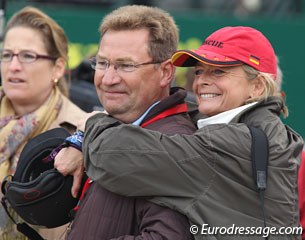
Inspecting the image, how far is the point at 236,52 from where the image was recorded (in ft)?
9.57

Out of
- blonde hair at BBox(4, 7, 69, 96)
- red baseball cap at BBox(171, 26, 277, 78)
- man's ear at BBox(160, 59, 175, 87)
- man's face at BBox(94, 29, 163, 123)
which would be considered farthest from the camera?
blonde hair at BBox(4, 7, 69, 96)

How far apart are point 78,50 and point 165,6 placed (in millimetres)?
1622

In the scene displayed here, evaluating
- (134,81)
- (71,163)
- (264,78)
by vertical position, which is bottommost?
(71,163)

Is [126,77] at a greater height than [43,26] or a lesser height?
greater

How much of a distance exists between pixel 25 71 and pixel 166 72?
1265 mm

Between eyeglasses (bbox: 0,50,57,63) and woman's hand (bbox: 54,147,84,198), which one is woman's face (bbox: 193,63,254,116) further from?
eyeglasses (bbox: 0,50,57,63)

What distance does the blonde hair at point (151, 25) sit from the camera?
3.11m

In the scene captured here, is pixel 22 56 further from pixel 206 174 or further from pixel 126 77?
pixel 206 174

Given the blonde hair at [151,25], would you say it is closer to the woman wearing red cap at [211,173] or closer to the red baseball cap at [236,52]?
the red baseball cap at [236,52]

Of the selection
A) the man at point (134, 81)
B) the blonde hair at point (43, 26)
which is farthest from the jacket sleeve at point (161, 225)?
the blonde hair at point (43, 26)

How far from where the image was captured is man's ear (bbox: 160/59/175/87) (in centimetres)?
318

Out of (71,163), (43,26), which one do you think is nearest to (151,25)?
(71,163)
